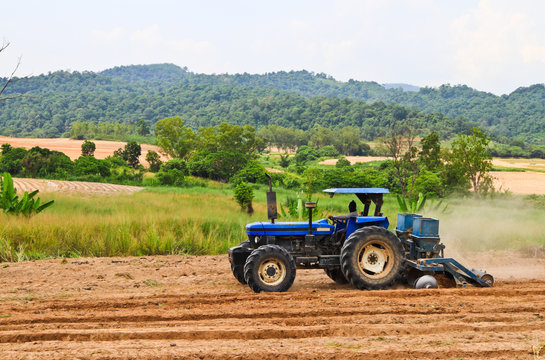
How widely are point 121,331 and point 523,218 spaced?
12940 millimetres

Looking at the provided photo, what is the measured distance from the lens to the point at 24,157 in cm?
5109

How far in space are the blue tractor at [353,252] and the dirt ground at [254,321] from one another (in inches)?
14.8

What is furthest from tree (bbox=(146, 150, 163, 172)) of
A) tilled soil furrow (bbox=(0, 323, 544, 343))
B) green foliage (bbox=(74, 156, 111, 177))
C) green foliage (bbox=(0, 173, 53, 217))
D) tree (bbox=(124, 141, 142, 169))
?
tilled soil furrow (bbox=(0, 323, 544, 343))

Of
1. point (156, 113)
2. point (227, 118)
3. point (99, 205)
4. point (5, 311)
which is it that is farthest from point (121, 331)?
point (156, 113)

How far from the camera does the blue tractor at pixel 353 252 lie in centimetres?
756

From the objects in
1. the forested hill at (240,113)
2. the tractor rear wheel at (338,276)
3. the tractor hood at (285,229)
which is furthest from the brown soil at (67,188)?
the forested hill at (240,113)

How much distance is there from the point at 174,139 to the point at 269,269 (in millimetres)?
64453

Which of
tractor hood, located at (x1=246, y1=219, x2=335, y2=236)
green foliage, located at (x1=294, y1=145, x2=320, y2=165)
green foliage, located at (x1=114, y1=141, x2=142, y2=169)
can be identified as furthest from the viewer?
green foliage, located at (x1=294, y1=145, x2=320, y2=165)

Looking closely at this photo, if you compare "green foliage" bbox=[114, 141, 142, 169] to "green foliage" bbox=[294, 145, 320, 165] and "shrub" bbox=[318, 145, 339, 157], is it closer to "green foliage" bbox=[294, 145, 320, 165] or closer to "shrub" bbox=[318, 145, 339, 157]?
"green foliage" bbox=[294, 145, 320, 165]

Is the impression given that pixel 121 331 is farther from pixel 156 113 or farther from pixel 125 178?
pixel 156 113

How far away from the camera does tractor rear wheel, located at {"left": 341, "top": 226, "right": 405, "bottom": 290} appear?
24.8 feet

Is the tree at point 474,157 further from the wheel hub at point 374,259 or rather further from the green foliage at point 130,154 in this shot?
the green foliage at point 130,154

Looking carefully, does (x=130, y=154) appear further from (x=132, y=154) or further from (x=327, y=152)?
(x=327, y=152)

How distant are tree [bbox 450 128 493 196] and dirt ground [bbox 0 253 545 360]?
22.7 m
